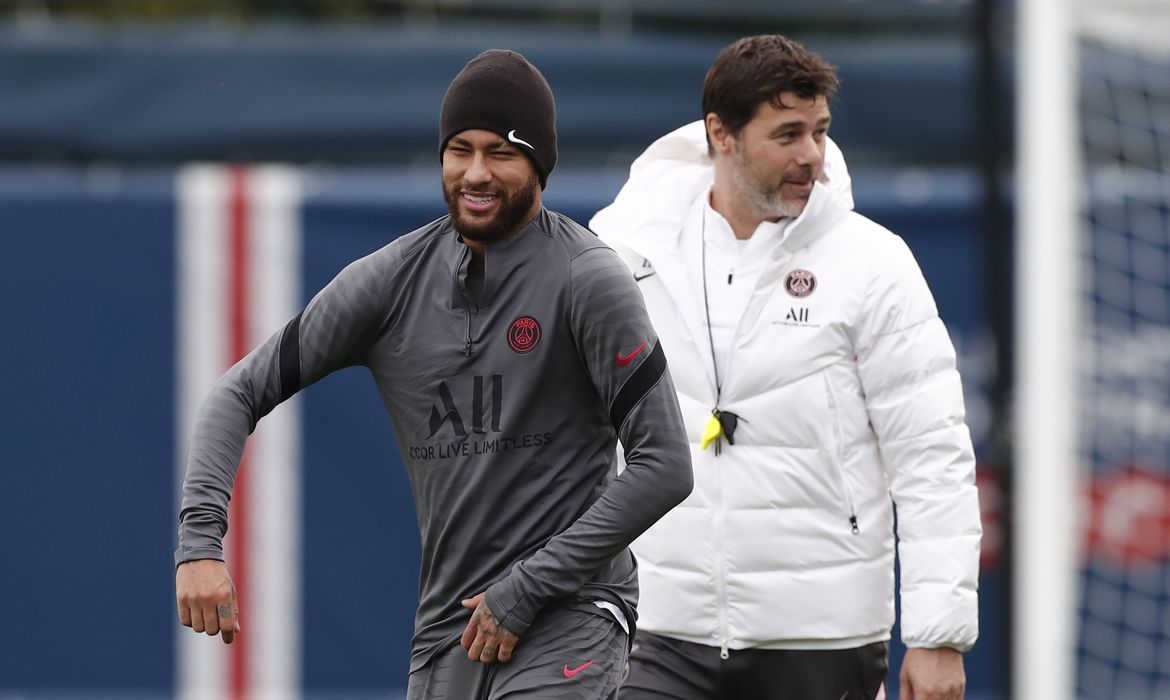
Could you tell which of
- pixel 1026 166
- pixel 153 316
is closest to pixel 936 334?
pixel 1026 166

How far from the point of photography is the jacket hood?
3.96 metres

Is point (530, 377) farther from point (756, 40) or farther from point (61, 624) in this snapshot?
point (61, 624)

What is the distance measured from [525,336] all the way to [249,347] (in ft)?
12.0

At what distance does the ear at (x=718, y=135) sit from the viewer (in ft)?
12.9

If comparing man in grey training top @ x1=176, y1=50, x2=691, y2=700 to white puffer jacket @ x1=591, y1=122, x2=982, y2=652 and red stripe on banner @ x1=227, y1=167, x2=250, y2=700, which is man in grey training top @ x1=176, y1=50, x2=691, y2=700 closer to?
white puffer jacket @ x1=591, y1=122, x2=982, y2=652

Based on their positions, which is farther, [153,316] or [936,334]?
[153,316]

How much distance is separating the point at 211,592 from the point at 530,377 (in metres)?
0.67

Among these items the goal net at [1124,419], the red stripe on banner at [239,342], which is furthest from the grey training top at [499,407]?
the goal net at [1124,419]

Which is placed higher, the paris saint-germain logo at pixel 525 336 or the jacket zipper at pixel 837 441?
the paris saint-germain logo at pixel 525 336

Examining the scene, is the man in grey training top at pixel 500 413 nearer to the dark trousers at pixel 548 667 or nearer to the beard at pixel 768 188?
the dark trousers at pixel 548 667

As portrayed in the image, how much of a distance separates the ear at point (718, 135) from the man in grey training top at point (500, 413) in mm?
671

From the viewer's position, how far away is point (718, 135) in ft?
13.0

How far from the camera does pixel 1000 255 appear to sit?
6637 mm

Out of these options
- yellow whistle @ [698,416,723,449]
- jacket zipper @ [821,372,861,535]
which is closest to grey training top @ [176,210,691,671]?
yellow whistle @ [698,416,723,449]
